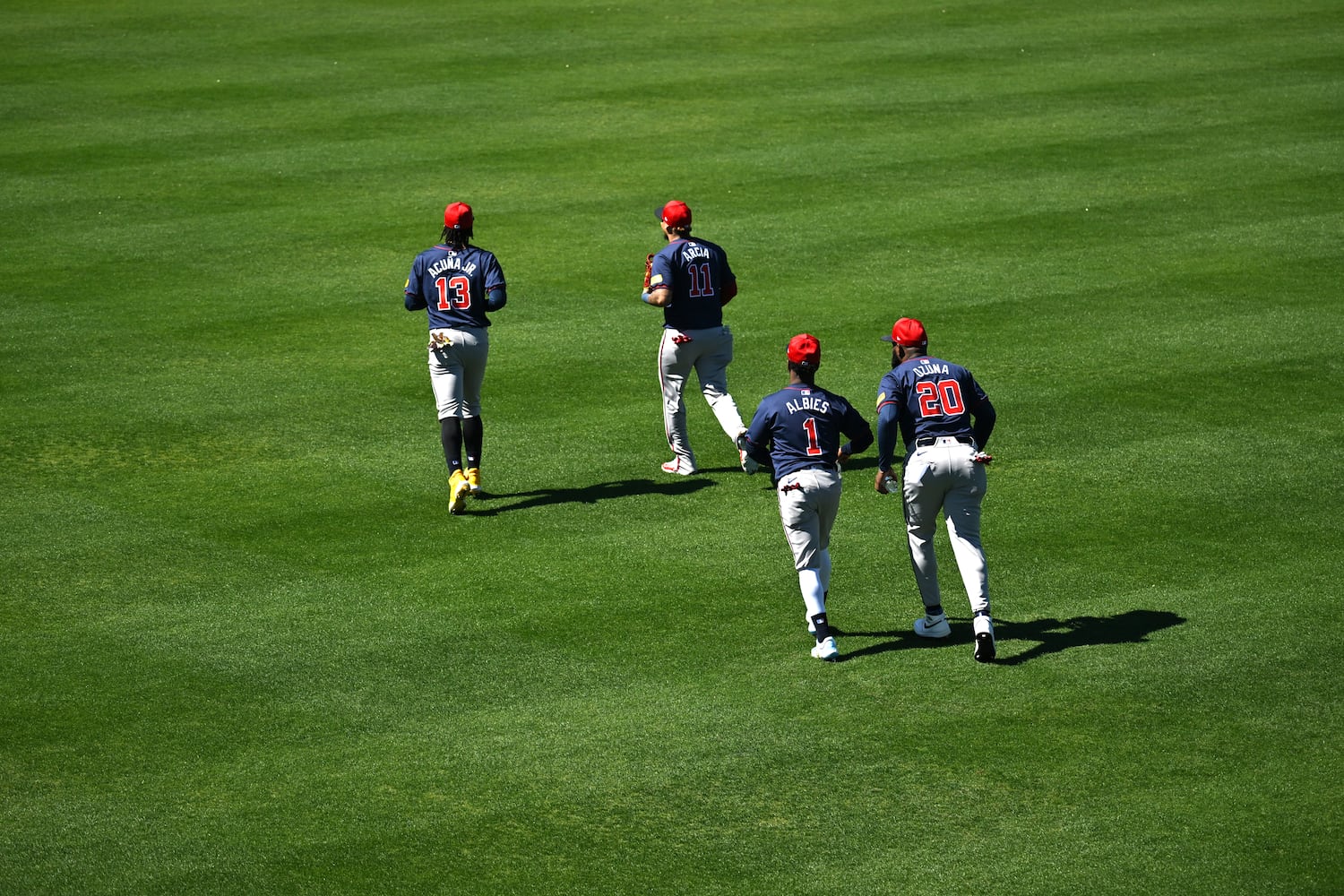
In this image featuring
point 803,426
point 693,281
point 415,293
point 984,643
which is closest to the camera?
point 984,643

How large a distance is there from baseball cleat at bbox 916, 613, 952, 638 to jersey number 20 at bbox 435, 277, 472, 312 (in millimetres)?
4677

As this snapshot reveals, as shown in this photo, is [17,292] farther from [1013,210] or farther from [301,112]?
[1013,210]

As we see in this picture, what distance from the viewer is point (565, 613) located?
10562 millimetres

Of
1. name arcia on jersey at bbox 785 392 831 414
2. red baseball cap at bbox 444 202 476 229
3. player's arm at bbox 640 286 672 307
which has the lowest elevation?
name arcia on jersey at bbox 785 392 831 414

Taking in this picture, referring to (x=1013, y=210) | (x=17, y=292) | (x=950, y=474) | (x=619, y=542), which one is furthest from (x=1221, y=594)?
(x=17, y=292)

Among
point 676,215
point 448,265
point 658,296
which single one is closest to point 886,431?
point 658,296

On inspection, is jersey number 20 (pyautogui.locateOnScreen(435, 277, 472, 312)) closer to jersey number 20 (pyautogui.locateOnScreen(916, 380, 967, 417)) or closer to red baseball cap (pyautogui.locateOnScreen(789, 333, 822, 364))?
red baseball cap (pyautogui.locateOnScreen(789, 333, 822, 364))

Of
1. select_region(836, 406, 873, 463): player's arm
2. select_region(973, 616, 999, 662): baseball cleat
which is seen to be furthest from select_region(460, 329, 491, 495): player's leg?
select_region(973, 616, 999, 662): baseball cleat

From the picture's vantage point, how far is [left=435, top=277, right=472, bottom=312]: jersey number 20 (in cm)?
1258

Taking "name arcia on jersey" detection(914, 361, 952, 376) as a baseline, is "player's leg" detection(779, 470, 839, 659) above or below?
below

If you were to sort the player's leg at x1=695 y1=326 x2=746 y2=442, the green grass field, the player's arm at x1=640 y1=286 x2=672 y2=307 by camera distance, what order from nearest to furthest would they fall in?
the green grass field < the player's arm at x1=640 y1=286 x2=672 y2=307 < the player's leg at x1=695 y1=326 x2=746 y2=442

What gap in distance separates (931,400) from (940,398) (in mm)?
57

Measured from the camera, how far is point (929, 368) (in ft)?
32.6

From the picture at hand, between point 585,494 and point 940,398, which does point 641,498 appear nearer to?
point 585,494
